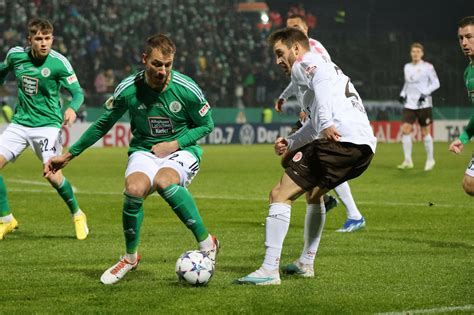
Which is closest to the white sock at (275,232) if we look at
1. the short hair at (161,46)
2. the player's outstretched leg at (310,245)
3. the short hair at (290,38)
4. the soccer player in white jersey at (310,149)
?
the soccer player in white jersey at (310,149)

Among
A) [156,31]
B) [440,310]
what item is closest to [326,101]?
[440,310]

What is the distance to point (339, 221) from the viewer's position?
41.1 ft

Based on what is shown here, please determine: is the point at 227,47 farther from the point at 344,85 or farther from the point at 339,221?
the point at 344,85

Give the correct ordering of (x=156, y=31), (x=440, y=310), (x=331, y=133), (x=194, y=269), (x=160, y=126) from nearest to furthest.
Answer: (x=440, y=310) < (x=331, y=133) < (x=194, y=269) < (x=160, y=126) < (x=156, y=31)

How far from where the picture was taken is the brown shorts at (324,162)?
7.60 m

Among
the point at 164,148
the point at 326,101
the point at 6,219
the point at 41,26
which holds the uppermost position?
the point at 326,101

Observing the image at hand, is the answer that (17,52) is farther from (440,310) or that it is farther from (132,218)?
(440,310)

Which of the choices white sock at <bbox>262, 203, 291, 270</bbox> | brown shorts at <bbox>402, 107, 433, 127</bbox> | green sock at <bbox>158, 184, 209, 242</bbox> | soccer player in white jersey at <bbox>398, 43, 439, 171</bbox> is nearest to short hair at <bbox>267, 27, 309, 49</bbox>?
white sock at <bbox>262, 203, 291, 270</bbox>

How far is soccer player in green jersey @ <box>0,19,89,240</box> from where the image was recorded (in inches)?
436

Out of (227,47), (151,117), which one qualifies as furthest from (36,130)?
(227,47)

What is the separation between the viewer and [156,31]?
37.8 metres

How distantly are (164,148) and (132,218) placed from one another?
2.01 ft

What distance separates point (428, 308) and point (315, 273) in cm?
181

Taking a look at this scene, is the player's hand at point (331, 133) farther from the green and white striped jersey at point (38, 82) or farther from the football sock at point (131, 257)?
the green and white striped jersey at point (38, 82)
